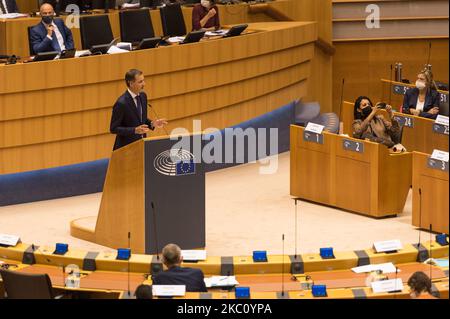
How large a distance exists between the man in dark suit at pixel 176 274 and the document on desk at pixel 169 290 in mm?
81

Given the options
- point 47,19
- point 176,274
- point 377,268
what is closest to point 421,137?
point 47,19

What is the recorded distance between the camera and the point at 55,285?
21.9ft

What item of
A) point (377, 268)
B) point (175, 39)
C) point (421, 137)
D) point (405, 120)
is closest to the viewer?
point (377, 268)

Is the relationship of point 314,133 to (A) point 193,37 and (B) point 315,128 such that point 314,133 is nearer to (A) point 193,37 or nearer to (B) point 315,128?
(B) point 315,128

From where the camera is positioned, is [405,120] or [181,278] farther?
[405,120]

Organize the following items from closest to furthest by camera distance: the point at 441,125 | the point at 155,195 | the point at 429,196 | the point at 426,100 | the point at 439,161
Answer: the point at 155,195 → the point at 439,161 → the point at 429,196 → the point at 441,125 → the point at 426,100

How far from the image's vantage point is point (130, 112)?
842 centimetres

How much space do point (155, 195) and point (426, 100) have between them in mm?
3592

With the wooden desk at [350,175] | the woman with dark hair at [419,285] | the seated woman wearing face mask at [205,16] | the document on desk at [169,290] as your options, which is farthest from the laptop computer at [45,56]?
the woman with dark hair at [419,285]

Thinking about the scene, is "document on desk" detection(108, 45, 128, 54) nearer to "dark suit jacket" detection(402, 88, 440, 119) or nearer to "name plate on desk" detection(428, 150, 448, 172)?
"dark suit jacket" detection(402, 88, 440, 119)

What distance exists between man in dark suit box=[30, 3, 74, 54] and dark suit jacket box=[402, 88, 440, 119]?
3.00 m

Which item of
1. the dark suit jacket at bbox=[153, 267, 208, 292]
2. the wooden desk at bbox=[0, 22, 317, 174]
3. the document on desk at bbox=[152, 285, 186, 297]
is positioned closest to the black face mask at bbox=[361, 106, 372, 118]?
the wooden desk at bbox=[0, 22, 317, 174]

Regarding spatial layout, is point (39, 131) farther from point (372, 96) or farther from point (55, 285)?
point (372, 96)

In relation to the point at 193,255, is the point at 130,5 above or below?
above
